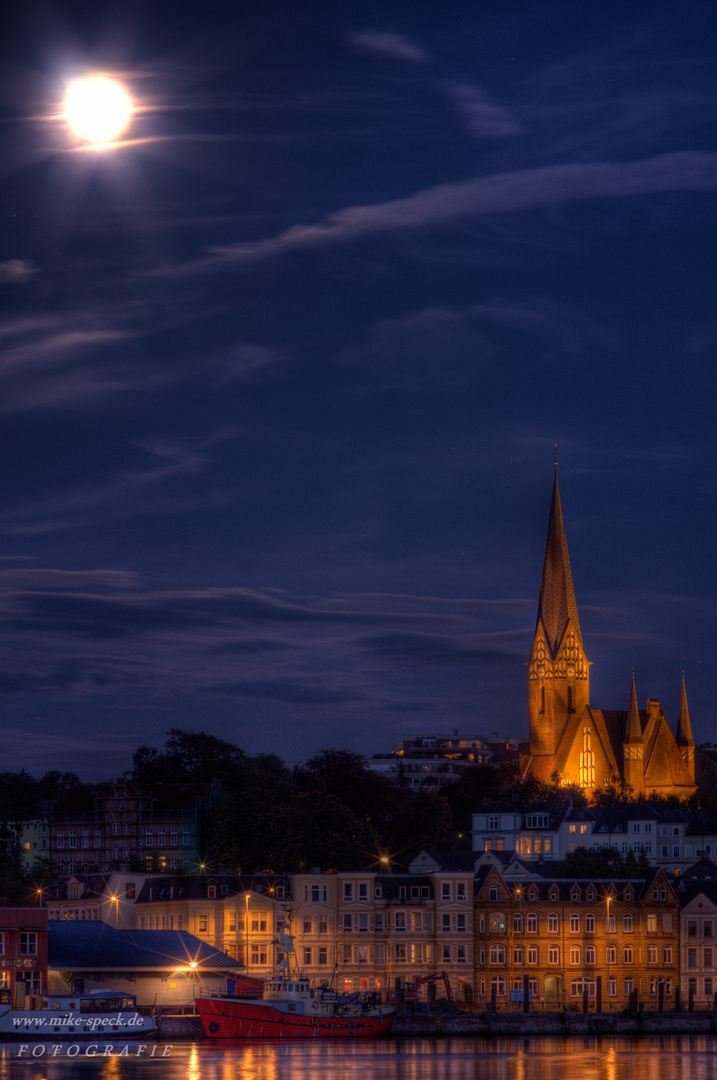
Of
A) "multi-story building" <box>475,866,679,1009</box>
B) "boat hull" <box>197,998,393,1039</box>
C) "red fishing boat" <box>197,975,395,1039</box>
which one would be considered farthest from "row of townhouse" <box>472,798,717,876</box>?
"boat hull" <box>197,998,393,1039</box>

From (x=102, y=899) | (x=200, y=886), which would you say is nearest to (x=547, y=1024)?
(x=200, y=886)

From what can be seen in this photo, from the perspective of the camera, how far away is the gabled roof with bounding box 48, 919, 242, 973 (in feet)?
339

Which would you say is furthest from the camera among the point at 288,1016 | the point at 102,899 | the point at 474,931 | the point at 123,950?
the point at 102,899

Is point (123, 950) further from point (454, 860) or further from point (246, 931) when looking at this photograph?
point (454, 860)

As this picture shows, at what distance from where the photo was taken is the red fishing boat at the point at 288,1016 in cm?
9869

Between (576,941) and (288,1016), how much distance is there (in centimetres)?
2604

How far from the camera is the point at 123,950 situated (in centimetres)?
10556

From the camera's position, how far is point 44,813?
645ft

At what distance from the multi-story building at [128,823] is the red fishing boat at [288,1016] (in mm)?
80662

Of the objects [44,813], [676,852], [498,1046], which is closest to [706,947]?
[498,1046]

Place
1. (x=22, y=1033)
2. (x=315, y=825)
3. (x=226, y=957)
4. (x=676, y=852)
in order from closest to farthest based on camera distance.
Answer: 1. (x=22, y=1033)
2. (x=226, y=957)
3. (x=315, y=825)
4. (x=676, y=852)

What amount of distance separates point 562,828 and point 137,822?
44792 millimetres

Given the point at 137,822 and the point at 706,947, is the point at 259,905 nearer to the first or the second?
the point at 706,947

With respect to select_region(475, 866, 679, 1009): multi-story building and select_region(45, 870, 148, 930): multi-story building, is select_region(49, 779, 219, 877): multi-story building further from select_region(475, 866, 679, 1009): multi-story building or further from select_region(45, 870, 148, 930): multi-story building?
select_region(475, 866, 679, 1009): multi-story building
